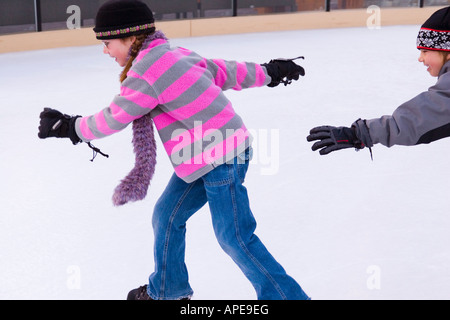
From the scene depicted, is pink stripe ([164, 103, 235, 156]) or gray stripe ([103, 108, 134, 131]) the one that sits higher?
gray stripe ([103, 108, 134, 131])

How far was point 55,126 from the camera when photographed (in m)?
1.72

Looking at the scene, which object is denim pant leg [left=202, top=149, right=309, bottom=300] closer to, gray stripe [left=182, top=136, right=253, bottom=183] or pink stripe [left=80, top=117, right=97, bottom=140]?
gray stripe [left=182, top=136, right=253, bottom=183]

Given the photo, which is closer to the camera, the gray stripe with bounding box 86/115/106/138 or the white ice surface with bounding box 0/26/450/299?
the gray stripe with bounding box 86/115/106/138

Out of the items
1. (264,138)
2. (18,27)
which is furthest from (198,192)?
(18,27)

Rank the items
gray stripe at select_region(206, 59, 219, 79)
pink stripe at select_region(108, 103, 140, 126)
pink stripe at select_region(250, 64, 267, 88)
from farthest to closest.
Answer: pink stripe at select_region(250, 64, 267, 88) < gray stripe at select_region(206, 59, 219, 79) < pink stripe at select_region(108, 103, 140, 126)

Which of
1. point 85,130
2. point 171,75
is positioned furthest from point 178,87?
point 85,130

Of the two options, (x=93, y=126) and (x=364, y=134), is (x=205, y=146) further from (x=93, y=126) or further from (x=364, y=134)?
(x=364, y=134)

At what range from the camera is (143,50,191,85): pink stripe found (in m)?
1.63

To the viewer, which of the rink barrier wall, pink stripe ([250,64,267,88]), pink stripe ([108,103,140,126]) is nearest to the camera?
pink stripe ([108,103,140,126])

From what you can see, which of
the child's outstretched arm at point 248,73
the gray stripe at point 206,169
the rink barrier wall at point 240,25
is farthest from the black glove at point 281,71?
the rink barrier wall at point 240,25

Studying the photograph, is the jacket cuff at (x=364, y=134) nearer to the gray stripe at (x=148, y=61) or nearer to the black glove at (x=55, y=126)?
the gray stripe at (x=148, y=61)

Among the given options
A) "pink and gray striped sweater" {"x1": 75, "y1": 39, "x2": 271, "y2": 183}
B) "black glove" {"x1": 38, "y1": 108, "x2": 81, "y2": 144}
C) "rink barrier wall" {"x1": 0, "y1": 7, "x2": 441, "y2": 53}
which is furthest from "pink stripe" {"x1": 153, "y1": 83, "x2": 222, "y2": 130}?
"rink barrier wall" {"x1": 0, "y1": 7, "x2": 441, "y2": 53}

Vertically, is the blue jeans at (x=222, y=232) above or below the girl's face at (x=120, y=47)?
below

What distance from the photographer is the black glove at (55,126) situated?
1.72m
